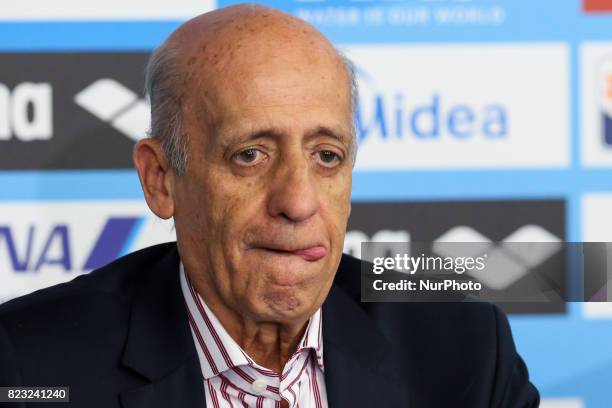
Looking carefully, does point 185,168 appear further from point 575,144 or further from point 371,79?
point 575,144

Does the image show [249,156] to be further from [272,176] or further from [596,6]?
[596,6]

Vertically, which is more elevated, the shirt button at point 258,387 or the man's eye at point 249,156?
the man's eye at point 249,156

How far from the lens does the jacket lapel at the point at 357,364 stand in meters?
1.45

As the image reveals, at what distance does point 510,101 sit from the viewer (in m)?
2.13

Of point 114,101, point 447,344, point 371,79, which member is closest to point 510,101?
point 371,79

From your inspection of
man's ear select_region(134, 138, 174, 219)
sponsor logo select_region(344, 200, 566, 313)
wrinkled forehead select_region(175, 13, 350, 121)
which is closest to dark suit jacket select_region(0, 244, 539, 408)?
man's ear select_region(134, 138, 174, 219)

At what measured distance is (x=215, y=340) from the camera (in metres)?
1.46

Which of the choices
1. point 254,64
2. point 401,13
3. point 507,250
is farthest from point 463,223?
point 254,64

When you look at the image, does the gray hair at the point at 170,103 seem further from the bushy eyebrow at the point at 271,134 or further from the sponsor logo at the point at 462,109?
the sponsor logo at the point at 462,109

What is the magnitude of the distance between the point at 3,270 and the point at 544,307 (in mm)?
1318

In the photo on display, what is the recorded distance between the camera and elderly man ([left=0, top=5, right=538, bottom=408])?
1.33 metres

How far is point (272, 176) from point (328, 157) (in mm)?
106

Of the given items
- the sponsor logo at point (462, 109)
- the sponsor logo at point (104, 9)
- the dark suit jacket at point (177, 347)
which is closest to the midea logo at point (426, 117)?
the sponsor logo at point (462, 109)

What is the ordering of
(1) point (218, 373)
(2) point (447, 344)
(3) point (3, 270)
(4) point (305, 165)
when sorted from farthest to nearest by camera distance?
(3) point (3, 270) < (2) point (447, 344) < (1) point (218, 373) < (4) point (305, 165)
